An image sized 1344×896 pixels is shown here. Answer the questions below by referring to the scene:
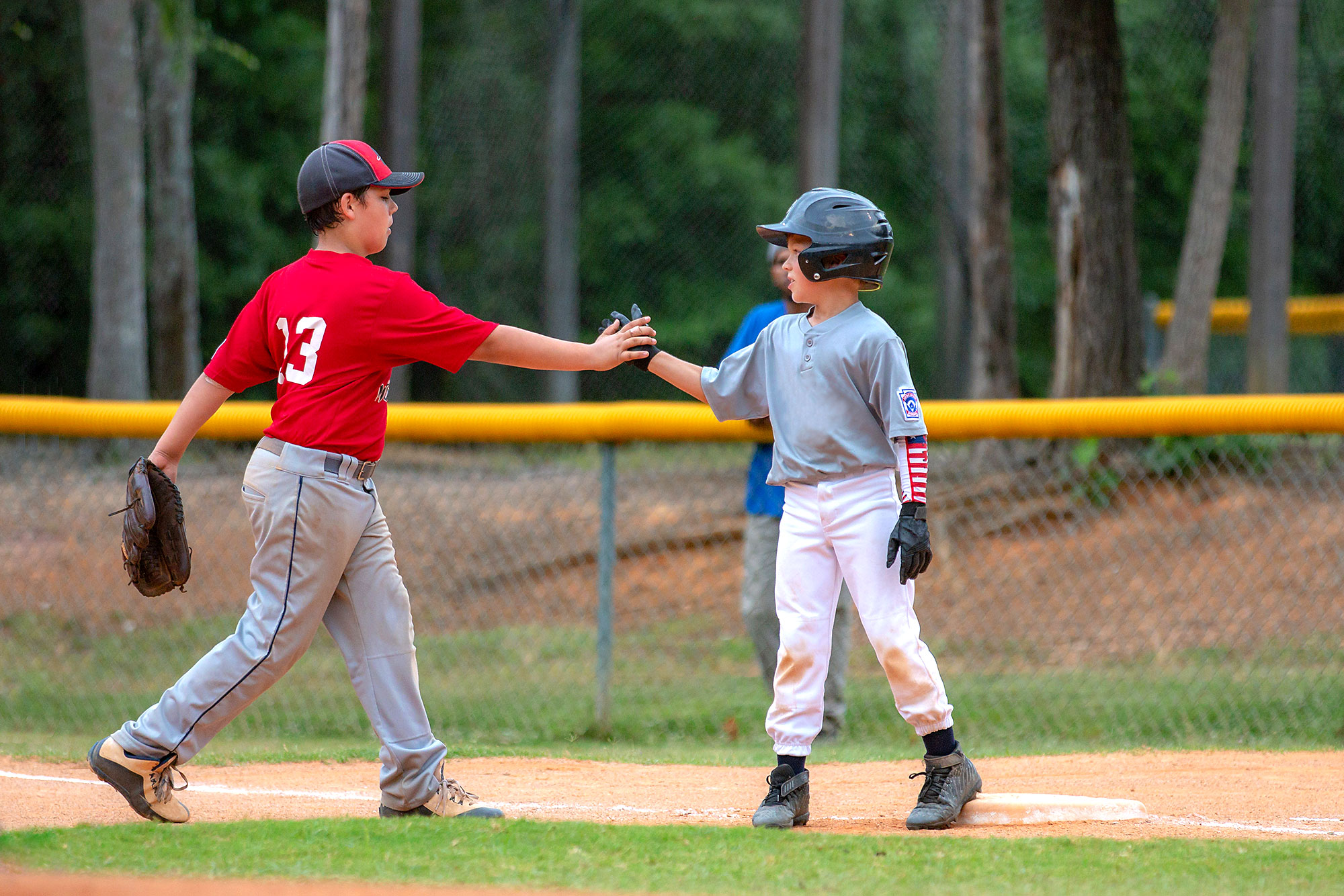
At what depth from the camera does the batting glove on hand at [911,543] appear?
3738 mm

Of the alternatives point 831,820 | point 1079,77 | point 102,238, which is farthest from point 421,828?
point 102,238

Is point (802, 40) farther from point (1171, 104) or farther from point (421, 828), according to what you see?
point (1171, 104)

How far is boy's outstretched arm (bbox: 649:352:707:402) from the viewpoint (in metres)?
4.14

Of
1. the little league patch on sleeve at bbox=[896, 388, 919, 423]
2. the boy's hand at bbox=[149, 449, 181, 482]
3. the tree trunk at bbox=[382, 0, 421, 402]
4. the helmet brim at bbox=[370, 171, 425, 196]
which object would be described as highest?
the tree trunk at bbox=[382, 0, 421, 402]

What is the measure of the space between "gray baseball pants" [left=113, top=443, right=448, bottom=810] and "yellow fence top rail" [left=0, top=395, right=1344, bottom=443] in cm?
196

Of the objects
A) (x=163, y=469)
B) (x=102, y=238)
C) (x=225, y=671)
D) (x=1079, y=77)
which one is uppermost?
(x=1079, y=77)

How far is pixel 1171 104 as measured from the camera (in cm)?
1767

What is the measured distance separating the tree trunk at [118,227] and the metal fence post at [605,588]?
654cm

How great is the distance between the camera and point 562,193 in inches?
539

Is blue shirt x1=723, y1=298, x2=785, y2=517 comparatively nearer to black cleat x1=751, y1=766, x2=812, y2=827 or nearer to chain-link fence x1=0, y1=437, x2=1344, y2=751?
chain-link fence x1=0, y1=437, x2=1344, y2=751

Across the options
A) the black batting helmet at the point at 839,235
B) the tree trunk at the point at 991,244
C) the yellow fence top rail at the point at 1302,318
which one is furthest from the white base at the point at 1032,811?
the yellow fence top rail at the point at 1302,318

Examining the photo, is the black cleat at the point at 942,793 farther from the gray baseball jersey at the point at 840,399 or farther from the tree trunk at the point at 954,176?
the tree trunk at the point at 954,176

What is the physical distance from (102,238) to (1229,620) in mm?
8925

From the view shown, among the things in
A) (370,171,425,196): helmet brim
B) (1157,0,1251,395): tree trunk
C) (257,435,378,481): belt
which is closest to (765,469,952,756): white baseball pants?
(257,435,378,481): belt
